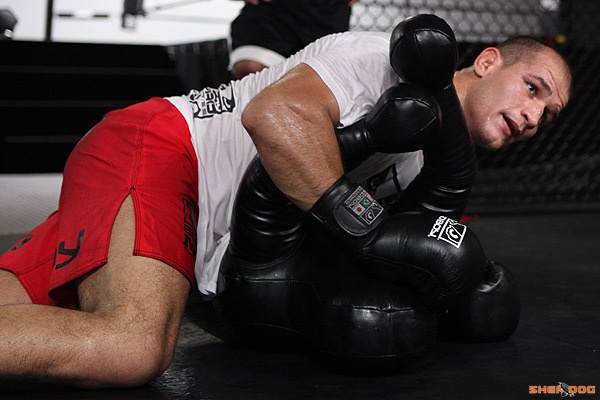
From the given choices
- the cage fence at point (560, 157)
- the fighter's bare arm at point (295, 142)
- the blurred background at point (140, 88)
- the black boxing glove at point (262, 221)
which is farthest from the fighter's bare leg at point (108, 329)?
the cage fence at point (560, 157)

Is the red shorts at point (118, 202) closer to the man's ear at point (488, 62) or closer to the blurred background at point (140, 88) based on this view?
the man's ear at point (488, 62)

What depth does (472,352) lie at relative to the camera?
147 cm

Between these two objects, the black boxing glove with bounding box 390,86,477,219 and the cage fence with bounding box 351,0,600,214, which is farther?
the cage fence with bounding box 351,0,600,214

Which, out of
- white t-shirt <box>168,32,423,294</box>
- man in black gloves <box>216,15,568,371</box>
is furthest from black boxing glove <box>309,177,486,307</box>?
white t-shirt <box>168,32,423,294</box>

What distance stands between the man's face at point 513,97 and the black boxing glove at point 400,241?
33 cm

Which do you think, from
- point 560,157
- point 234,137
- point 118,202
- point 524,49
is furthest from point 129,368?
point 560,157

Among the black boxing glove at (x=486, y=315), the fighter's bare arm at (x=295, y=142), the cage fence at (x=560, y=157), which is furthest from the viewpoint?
the cage fence at (x=560, y=157)

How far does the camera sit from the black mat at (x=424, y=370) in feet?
3.95

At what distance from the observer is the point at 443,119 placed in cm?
138

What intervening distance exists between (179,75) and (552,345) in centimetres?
349

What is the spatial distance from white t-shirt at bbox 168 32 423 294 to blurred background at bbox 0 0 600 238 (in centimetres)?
197

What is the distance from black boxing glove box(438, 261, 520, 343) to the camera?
4.93 feet

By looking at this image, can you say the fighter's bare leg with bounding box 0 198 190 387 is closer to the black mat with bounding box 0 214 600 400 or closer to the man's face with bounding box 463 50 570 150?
the black mat with bounding box 0 214 600 400

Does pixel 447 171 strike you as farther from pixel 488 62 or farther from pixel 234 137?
pixel 234 137
